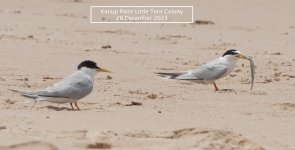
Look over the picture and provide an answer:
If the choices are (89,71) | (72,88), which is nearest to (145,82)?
(89,71)

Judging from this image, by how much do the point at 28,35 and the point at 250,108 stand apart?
6304 millimetres

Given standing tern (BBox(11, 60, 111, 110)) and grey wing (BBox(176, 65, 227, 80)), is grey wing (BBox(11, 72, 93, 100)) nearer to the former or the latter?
standing tern (BBox(11, 60, 111, 110))

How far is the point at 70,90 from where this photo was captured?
7.38 m

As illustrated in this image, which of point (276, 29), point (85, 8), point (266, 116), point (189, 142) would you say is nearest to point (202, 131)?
point (189, 142)

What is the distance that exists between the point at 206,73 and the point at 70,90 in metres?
2.62

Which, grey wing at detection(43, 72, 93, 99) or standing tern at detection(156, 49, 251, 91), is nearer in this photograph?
grey wing at detection(43, 72, 93, 99)

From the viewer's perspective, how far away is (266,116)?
740 centimetres

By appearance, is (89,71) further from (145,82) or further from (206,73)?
(206,73)

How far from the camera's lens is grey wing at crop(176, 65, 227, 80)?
379 inches

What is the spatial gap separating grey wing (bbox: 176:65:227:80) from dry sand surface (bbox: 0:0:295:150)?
19 cm

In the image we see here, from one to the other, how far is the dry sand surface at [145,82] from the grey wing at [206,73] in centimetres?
19

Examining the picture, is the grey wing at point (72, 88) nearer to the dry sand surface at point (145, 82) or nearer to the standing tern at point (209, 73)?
the dry sand surface at point (145, 82)

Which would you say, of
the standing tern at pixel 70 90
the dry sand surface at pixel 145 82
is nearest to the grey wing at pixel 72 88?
the standing tern at pixel 70 90

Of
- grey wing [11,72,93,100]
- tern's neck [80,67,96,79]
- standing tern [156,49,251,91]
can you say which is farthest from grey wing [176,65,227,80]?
grey wing [11,72,93,100]
